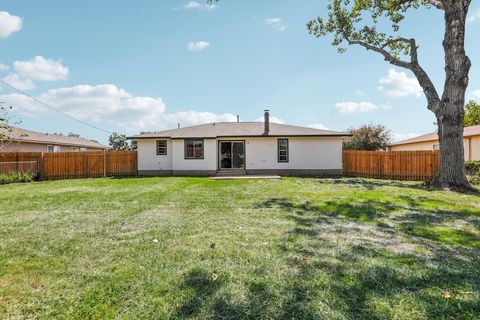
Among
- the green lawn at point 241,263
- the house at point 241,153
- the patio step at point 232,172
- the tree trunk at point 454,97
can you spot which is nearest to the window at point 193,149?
the house at point 241,153

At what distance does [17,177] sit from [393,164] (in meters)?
22.1

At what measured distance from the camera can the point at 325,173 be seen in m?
18.2

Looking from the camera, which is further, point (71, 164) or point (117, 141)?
point (117, 141)

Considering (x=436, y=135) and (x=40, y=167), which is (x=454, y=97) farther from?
(x=40, y=167)

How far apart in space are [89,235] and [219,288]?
3.31 metres

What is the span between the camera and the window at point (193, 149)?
58.9 feet

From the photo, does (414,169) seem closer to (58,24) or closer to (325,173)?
(325,173)

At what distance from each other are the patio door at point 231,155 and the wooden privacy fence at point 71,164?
20.0 ft

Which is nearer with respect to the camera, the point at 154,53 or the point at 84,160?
the point at 154,53

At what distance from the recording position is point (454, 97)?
11.3 m

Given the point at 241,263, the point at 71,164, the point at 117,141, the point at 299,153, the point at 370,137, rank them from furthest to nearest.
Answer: the point at 117,141 < the point at 370,137 < the point at 299,153 < the point at 71,164 < the point at 241,263

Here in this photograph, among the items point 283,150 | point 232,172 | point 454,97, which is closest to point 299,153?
point 283,150

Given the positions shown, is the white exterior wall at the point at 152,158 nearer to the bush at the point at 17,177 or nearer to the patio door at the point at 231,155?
the patio door at the point at 231,155

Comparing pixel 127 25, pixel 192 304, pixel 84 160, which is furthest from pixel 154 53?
pixel 192 304
